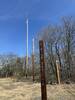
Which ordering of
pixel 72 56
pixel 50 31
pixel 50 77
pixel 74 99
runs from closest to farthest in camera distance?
pixel 74 99 → pixel 50 77 → pixel 72 56 → pixel 50 31

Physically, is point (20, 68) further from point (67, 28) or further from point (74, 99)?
point (74, 99)

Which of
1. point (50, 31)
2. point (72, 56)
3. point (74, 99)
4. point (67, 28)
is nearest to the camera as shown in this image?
point (74, 99)

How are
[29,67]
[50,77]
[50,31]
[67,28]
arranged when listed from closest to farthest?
[50,77]
[67,28]
[50,31]
[29,67]

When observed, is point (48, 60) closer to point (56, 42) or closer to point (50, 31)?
point (56, 42)

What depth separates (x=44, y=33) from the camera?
101ft

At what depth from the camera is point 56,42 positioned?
94.1 feet

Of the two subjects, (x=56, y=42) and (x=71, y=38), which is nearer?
(x=71, y=38)

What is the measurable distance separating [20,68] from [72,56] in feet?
41.8

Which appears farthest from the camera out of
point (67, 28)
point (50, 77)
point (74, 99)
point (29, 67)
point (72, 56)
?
point (29, 67)

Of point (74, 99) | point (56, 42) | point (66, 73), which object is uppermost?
point (56, 42)

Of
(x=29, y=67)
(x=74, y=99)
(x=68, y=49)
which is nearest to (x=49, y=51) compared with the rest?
(x=68, y=49)

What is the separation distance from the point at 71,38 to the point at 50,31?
454cm

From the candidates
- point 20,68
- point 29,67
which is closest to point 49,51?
point 29,67

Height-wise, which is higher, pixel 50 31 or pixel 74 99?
pixel 50 31
